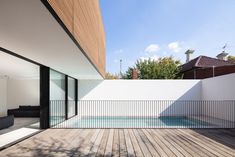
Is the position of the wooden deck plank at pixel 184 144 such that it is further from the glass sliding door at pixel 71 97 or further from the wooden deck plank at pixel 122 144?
the glass sliding door at pixel 71 97

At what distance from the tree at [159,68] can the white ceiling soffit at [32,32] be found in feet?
43.9

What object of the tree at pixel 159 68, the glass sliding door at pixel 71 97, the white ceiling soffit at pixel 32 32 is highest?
the tree at pixel 159 68

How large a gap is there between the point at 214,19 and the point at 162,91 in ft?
15.0

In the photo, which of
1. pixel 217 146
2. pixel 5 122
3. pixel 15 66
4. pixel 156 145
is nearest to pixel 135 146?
pixel 156 145

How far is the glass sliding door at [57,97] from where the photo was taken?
722 cm

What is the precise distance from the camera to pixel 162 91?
10883mm

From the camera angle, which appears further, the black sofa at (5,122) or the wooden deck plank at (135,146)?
the black sofa at (5,122)

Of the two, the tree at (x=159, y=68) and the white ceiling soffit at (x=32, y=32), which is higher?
the tree at (x=159, y=68)

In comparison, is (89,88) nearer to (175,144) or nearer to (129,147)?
(129,147)

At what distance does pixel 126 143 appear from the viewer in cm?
480

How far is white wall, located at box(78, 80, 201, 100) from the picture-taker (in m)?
10.8

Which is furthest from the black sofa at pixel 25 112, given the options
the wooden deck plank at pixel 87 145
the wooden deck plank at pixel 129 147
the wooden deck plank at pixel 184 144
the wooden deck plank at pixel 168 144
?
the wooden deck plank at pixel 184 144

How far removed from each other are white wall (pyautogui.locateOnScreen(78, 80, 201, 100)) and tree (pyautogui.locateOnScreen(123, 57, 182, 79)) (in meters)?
6.22

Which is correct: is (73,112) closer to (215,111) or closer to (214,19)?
(215,111)
